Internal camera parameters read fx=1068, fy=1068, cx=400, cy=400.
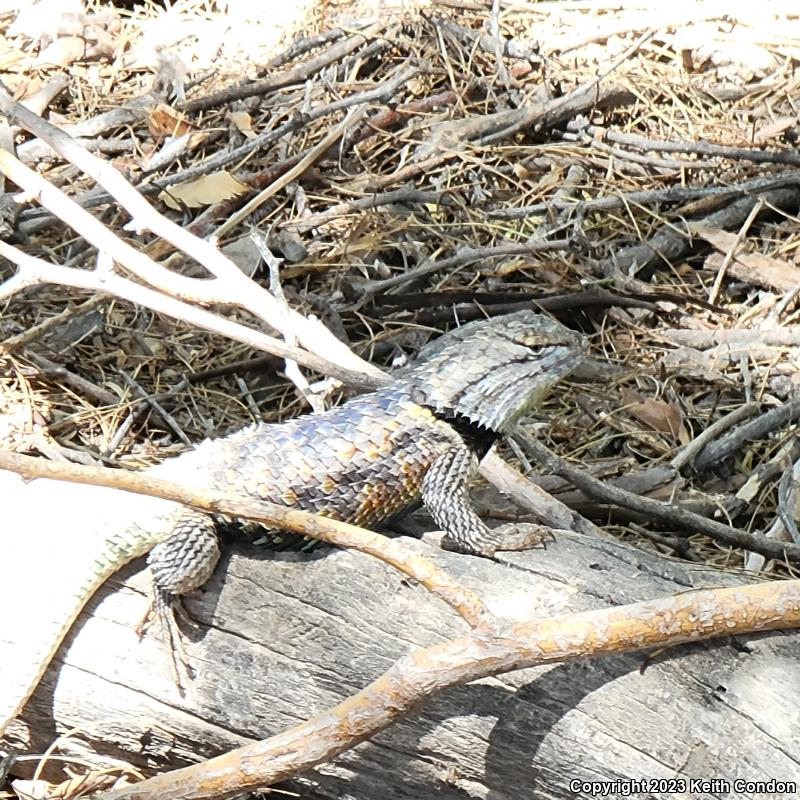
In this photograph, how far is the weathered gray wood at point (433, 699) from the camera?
7.08 ft

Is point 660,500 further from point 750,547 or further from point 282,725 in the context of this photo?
point 282,725

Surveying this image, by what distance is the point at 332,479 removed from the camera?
248 centimetres

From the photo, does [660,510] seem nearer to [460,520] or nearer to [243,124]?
[460,520]

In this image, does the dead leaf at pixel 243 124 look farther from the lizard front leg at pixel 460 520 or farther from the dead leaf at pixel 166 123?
the lizard front leg at pixel 460 520

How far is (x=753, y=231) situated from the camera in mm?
4234

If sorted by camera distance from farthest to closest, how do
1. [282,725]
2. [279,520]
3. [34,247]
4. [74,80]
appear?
[74,80] < [34,247] < [282,725] < [279,520]

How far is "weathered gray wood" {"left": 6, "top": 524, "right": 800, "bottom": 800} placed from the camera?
2.16 m

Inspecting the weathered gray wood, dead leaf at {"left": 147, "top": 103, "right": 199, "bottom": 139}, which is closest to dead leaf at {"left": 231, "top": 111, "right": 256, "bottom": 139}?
dead leaf at {"left": 147, "top": 103, "right": 199, "bottom": 139}

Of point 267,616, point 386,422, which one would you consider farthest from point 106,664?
point 386,422

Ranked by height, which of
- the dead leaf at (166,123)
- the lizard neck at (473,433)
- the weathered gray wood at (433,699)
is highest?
the dead leaf at (166,123)

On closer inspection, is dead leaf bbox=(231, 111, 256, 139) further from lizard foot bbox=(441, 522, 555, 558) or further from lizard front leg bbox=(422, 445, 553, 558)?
lizard foot bbox=(441, 522, 555, 558)

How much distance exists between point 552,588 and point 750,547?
0.79m

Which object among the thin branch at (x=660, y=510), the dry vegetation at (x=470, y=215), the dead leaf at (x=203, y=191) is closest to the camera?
the thin branch at (x=660, y=510)

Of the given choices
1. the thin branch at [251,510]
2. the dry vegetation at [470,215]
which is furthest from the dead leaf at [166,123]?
the thin branch at [251,510]
